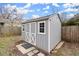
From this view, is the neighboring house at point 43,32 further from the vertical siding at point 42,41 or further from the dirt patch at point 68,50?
the dirt patch at point 68,50

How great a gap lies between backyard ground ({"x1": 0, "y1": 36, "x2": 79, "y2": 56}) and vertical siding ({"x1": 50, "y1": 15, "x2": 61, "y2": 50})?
0.15 meters

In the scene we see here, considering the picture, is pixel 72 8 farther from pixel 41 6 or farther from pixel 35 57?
pixel 35 57

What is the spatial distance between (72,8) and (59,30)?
46 centimetres

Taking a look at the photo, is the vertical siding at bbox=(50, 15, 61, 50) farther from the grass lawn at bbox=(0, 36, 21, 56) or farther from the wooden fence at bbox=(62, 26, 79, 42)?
the grass lawn at bbox=(0, 36, 21, 56)

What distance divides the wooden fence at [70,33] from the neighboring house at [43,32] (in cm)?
9

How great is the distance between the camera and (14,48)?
2.78 metres

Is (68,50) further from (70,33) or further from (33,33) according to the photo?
(33,33)

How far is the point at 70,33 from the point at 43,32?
0.50 metres

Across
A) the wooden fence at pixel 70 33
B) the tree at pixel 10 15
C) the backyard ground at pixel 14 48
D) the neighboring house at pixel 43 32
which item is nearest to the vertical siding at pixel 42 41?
the neighboring house at pixel 43 32

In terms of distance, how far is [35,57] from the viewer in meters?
2.77

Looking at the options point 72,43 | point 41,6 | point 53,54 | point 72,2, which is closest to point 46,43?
point 53,54

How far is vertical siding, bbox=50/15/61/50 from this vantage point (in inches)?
107

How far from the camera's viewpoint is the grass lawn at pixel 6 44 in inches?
109

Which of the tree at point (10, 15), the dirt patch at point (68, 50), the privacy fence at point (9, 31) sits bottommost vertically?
the dirt patch at point (68, 50)
